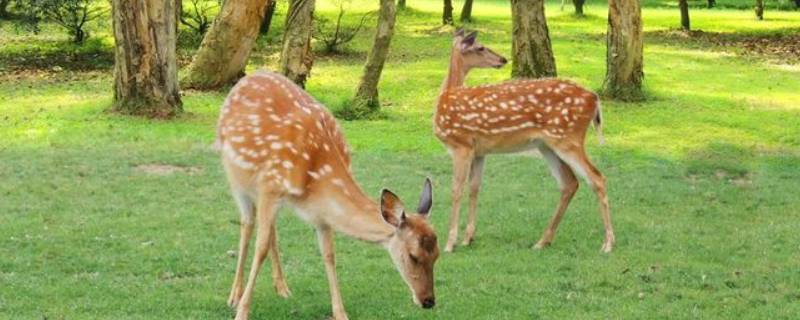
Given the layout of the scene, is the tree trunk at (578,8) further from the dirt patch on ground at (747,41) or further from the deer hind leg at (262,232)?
the deer hind leg at (262,232)

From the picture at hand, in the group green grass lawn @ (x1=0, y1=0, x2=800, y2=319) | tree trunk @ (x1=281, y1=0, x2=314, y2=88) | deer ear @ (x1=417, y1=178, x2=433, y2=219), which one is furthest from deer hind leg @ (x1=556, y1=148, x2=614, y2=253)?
tree trunk @ (x1=281, y1=0, x2=314, y2=88)

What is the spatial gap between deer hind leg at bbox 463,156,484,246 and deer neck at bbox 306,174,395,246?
2814mm

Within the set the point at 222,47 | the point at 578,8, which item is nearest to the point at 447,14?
the point at 578,8

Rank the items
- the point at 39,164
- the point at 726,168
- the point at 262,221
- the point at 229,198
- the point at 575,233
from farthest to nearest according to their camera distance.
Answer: the point at 726,168 < the point at 39,164 < the point at 229,198 < the point at 575,233 < the point at 262,221

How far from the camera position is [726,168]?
42.1 ft

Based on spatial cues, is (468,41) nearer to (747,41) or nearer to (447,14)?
(747,41)

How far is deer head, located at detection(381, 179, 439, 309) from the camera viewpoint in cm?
622

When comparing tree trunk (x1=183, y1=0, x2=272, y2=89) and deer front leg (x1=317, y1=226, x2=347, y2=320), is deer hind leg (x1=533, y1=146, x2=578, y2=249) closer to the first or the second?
deer front leg (x1=317, y1=226, x2=347, y2=320)

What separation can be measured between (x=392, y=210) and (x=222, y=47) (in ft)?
39.9

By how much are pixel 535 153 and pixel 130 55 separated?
5.05m

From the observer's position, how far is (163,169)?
12.1 m

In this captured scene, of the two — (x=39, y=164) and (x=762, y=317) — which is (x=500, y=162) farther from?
(x=762, y=317)

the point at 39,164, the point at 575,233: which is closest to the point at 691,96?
the point at 575,233

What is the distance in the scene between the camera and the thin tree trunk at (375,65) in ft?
50.6
